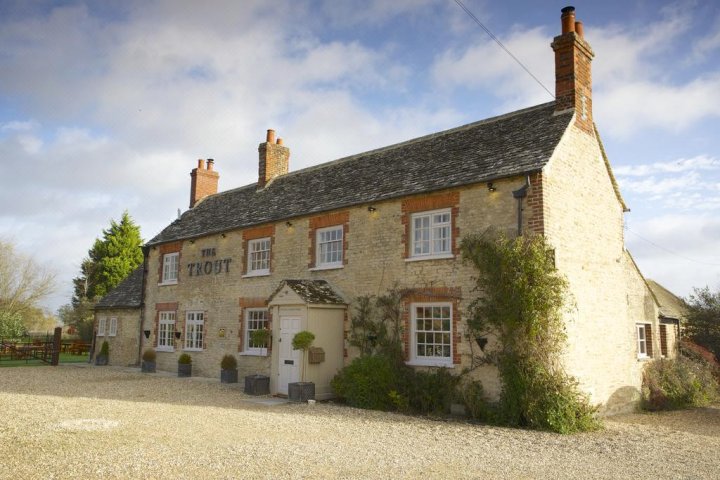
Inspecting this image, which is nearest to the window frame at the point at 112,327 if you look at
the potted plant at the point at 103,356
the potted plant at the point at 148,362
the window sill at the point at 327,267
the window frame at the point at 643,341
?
the potted plant at the point at 103,356

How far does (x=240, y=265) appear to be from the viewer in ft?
66.4

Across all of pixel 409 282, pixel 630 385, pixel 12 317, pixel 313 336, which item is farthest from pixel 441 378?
pixel 12 317

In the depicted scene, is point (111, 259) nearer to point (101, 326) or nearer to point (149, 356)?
point (101, 326)

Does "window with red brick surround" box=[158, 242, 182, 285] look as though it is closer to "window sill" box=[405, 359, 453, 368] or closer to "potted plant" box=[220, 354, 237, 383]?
"potted plant" box=[220, 354, 237, 383]

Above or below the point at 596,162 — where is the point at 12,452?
below

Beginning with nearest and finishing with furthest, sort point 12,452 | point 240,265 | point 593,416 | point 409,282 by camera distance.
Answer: point 12,452, point 593,416, point 409,282, point 240,265

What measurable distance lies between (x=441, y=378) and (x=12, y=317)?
27731mm

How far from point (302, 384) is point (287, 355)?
135 cm

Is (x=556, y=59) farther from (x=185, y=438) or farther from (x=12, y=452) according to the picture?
(x=12, y=452)

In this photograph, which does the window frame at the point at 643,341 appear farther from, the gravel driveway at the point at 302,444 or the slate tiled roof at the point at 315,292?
the slate tiled roof at the point at 315,292

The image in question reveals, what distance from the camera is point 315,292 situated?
15.8 m

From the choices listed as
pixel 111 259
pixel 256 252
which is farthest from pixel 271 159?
pixel 111 259

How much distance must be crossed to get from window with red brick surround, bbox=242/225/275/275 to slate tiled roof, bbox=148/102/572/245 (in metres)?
0.30

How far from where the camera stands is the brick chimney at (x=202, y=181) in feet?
89.8
